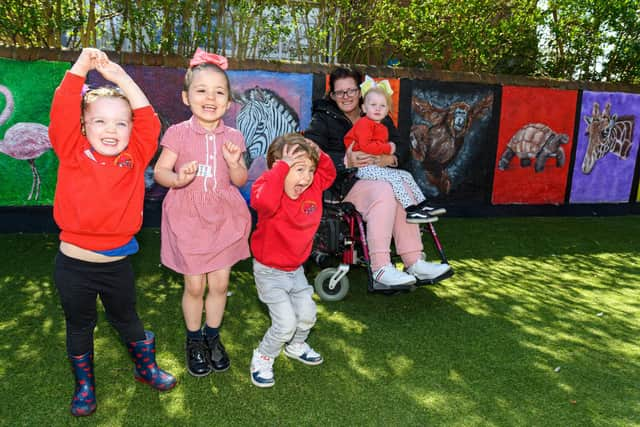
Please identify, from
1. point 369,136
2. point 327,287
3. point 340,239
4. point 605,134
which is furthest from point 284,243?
point 605,134

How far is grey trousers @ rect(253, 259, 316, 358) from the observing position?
263 cm

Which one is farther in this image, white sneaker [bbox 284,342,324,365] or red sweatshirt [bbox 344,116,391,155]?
red sweatshirt [bbox 344,116,391,155]

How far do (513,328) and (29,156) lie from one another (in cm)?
504

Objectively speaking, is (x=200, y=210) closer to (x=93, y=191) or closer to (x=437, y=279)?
(x=93, y=191)

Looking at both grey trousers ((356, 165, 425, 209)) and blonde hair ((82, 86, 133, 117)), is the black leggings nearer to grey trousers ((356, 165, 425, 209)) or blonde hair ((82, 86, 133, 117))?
blonde hair ((82, 86, 133, 117))

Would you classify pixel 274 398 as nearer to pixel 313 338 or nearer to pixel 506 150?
pixel 313 338

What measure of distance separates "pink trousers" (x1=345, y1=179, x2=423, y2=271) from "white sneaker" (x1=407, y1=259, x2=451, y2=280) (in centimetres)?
8

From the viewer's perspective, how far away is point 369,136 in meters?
4.00

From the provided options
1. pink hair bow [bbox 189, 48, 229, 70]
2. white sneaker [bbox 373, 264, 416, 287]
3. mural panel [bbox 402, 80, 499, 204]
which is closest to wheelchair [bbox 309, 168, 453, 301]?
white sneaker [bbox 373, 264, 416, 287]

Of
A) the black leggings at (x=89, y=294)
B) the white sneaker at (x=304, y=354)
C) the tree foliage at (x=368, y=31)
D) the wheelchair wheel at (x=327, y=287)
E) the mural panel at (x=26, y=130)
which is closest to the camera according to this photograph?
the black leggings at (x=89, y=294)

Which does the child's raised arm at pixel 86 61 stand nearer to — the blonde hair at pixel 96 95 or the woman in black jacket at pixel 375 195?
the blonde hair at pixel 96 95

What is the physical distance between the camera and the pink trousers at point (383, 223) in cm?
365

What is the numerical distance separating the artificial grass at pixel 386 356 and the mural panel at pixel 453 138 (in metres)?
2.43

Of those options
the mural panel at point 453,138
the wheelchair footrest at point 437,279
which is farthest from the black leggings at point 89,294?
the mural panel at point 453,138
